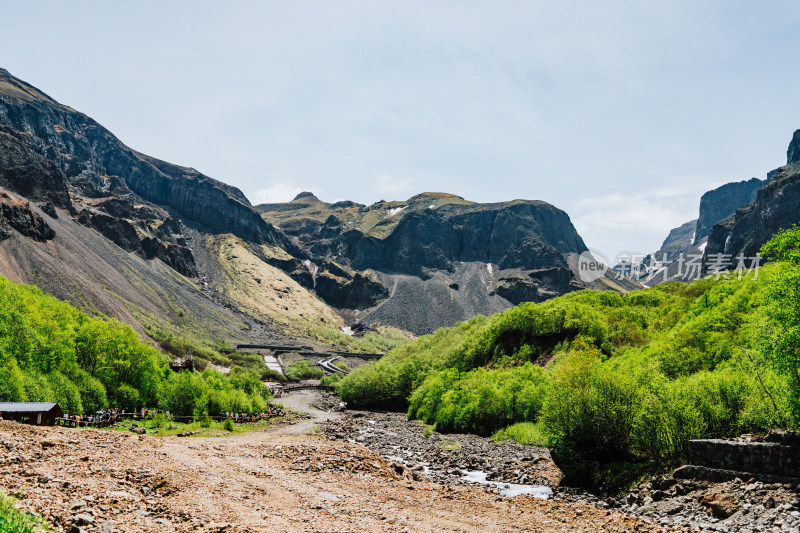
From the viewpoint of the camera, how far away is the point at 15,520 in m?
10.9

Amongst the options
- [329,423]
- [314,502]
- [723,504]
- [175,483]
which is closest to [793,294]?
[723,504]

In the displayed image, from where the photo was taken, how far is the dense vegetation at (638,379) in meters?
23.1

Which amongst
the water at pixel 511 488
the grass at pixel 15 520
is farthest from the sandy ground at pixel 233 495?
the water at pixel 511 488

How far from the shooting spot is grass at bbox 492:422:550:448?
155 feet

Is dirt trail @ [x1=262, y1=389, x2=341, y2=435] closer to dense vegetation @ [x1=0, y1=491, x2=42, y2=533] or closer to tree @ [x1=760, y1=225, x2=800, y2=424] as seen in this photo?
dense vegetation @ [x1=0, y1=491, x2=42, y2=533]

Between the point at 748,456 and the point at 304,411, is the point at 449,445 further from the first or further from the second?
the point at 304,411

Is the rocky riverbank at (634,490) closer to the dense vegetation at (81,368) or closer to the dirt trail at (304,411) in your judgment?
the dirt trail at (304,411)

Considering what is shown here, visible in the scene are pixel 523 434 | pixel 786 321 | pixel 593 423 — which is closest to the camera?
pixel 786 321

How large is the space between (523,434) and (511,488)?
19490 mm

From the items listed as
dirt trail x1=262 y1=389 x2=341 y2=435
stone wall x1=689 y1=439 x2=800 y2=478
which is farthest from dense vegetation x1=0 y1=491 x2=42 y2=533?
dirt trail x1=262 y1=389 x2=341 y2=435

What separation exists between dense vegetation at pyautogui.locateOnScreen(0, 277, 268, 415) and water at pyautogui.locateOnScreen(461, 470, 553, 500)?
1556 inches

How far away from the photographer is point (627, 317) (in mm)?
84125

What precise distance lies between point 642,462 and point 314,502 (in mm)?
19442

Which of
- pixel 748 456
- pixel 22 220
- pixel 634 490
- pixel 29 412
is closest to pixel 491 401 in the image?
pixel 634 490
